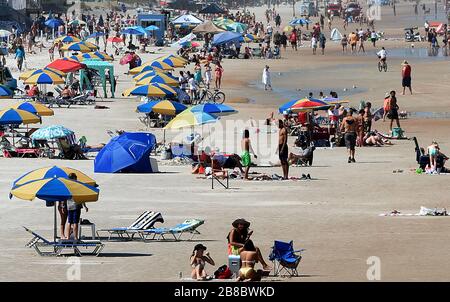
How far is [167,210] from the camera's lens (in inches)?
976

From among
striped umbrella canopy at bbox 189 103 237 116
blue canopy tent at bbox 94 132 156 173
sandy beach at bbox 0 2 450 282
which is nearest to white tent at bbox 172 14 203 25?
sandy beach at bbox 0 2 450 282

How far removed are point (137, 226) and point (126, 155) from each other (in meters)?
7.52

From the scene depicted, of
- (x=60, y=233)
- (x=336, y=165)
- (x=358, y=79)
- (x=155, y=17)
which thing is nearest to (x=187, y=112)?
(x=336, y=165)

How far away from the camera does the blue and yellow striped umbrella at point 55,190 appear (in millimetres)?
20094

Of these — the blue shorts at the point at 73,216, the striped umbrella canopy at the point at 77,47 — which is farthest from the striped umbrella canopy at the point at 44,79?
the blue shorts at the point at 73,216

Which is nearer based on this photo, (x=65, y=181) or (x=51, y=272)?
(x=51, y=272)

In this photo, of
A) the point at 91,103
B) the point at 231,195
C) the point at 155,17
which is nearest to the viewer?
the point at 231,195

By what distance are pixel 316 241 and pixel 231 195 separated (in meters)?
5.35

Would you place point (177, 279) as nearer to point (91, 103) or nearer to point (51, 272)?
point (51, 272)

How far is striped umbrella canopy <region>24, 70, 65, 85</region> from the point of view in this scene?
42.9m

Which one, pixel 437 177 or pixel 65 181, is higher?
pixel 65 181

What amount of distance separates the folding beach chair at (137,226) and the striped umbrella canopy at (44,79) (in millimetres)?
20970

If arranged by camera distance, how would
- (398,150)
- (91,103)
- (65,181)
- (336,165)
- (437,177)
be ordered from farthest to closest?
1. (91,103)
2. (398,150)
3. (336,165)
4. (437,177)
5. (65,181)

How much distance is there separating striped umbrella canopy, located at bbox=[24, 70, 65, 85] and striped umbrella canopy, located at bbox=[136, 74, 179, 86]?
→ 2571mm
